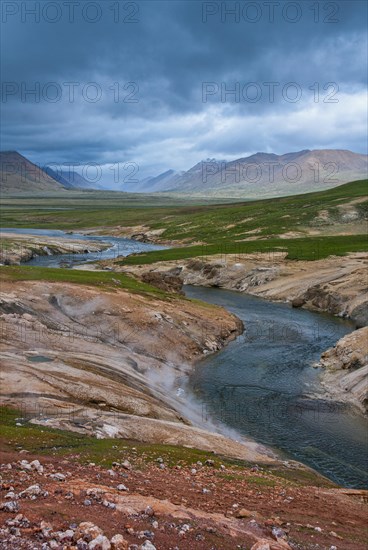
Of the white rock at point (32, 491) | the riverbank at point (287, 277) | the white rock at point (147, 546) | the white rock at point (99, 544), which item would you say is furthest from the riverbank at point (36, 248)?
the white rock at point (99, 544)

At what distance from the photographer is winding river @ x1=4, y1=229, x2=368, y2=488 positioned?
31.5 meters

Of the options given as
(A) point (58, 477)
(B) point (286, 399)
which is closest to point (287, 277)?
(B) point (286, 399)

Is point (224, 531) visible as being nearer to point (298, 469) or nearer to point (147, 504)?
point (147, 504)

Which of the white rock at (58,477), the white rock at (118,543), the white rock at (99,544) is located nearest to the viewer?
the white rock at (99,544)

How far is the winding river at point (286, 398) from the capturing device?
31.5 metres

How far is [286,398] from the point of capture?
132ft

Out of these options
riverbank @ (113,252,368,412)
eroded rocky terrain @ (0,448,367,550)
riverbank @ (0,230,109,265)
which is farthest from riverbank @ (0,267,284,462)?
riverbank @ (0,230,109,265)

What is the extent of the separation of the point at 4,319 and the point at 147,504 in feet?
109

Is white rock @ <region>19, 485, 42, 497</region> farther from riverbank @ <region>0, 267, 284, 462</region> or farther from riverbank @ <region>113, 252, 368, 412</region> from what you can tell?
riverbank @ <region>113, 252, 368, 412</region>

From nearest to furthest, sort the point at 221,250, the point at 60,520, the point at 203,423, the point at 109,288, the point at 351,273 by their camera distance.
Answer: the point at 60,520, the point at 203,423, the point at 109,288, the point at 351,273, the point at 221,250

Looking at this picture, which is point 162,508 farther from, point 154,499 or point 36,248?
point 36,248

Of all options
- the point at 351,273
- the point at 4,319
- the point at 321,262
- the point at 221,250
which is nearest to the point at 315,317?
the point at 351,273

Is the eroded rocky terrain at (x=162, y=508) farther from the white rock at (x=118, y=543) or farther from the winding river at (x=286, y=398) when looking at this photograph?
the winding river at (x=286, y=398)

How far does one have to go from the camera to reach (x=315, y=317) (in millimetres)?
71438
